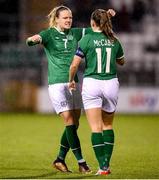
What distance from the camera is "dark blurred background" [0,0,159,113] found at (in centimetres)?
2438

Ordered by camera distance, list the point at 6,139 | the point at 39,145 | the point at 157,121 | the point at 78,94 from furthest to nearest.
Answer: the point at 157,121 < the point at 6,139 < the point at 39,145 < the point at 78,94

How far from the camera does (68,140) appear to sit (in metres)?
9.99

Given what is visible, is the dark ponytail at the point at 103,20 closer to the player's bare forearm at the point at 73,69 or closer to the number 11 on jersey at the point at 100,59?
the number 11 on jersey at the point at 100,59

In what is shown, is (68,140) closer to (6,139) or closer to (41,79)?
(6,139)

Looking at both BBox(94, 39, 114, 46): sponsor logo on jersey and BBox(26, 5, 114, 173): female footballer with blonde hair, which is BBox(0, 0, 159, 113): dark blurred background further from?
BBox(94, 39, 114, 46): sponsor logo on jersey

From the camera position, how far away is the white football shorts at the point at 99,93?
9.33 metres

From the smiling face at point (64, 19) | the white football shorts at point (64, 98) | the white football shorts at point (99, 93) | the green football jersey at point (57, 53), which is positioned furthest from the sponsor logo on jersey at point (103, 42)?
the white football shorts at point (64, 98)

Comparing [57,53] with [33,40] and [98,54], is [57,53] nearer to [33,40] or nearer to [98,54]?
[33,40]

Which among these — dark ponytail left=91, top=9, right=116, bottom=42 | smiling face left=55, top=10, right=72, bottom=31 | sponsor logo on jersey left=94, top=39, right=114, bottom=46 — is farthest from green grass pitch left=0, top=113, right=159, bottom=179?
smiling face left=55, top=10, right=72, bottom=31

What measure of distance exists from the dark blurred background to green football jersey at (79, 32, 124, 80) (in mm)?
14674

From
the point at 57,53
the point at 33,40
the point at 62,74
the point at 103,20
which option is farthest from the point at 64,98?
the point at 103,20

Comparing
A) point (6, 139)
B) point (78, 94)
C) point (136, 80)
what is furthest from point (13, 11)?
point (78, 94)

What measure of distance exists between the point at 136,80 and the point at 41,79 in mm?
3129

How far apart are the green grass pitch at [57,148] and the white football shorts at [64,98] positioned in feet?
2.83
